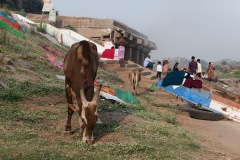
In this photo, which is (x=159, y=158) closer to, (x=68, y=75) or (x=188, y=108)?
(x=68, y=75)

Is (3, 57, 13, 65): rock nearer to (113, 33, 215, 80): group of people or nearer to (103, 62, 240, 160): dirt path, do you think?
(103, 62, 240, 160): dirt path

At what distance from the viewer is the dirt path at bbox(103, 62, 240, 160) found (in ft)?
28.6

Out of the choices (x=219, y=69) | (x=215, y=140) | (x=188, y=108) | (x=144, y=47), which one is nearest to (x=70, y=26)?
(x=144, y=47)

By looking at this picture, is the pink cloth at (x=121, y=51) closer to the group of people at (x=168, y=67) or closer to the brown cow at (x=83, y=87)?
the group of people at (x=168, y=67)

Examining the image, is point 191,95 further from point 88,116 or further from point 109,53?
point 109,53

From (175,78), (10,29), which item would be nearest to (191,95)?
(175,78)

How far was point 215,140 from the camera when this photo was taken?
10.0m

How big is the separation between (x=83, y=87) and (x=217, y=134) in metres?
5.70

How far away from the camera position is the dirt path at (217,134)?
872 centimetres

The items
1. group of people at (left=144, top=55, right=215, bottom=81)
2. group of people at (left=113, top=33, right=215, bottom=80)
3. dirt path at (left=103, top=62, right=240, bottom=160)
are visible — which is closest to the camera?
dirt path at (left=103, top=62, right=240, bottom=160)

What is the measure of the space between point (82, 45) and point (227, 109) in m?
9.29

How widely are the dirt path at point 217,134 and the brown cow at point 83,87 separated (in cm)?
317

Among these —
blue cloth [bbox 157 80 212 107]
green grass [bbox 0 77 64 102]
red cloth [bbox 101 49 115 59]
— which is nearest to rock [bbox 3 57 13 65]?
green grass [bbox 0 77 64 102]

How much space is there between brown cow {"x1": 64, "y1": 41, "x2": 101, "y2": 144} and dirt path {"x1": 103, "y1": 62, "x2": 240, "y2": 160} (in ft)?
10.4
